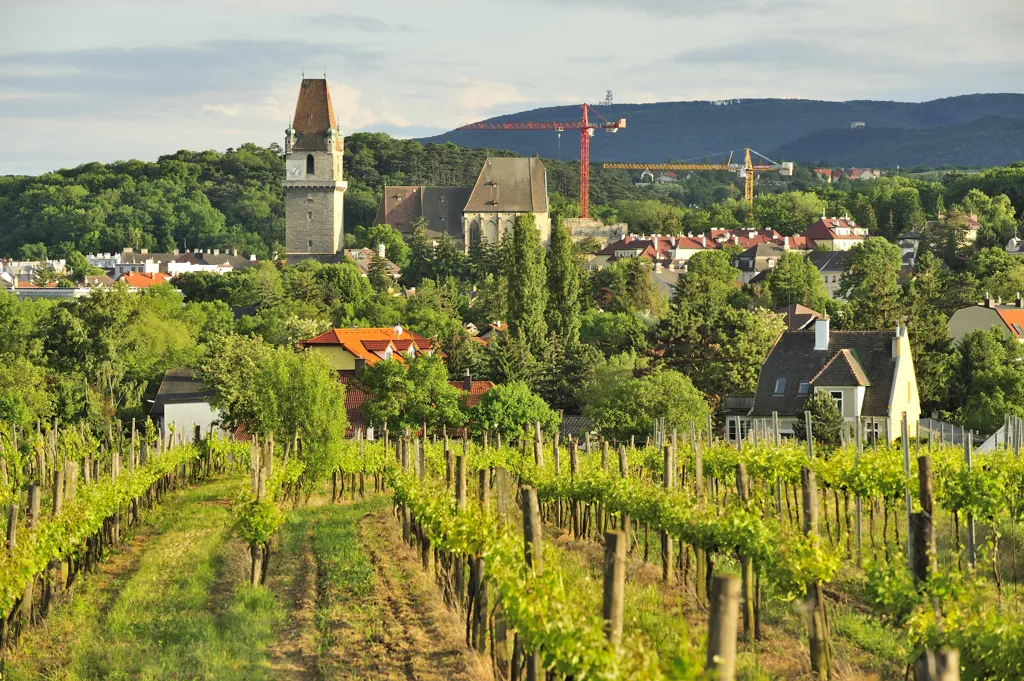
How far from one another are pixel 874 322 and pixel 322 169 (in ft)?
268

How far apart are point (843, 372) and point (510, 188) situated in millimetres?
104651

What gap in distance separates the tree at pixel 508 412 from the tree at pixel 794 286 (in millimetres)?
48719

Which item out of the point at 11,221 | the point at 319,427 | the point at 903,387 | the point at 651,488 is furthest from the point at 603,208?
the point at 651,488

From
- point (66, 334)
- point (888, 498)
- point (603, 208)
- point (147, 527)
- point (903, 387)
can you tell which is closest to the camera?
point (888, 498)

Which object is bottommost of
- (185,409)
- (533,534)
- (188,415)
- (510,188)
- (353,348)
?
(188,415)

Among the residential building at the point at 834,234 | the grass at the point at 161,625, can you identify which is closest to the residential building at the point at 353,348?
the grass at the point at 161,625

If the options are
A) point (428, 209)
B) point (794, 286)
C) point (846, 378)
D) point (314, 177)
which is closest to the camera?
point (846, 378)

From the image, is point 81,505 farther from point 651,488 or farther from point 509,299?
point 509,299

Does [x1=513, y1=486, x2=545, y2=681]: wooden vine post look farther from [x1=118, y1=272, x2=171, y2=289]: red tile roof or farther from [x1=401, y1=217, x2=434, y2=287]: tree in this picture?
[x1=118, y1=272, x2=171, y2=289]: red tile roof

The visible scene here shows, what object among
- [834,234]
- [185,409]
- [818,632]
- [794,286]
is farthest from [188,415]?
[834,234]

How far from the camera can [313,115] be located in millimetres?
134125

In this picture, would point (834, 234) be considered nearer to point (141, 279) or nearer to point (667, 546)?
point (141, 279)

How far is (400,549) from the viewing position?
78.7 ft

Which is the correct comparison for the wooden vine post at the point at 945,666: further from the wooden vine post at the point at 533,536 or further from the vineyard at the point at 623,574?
the wooden vine post at the point at 533,536
